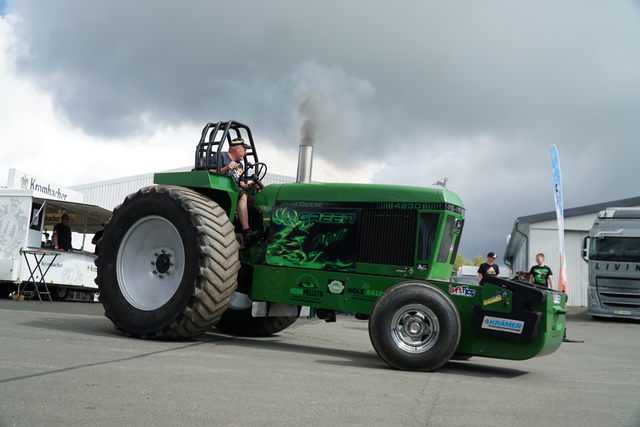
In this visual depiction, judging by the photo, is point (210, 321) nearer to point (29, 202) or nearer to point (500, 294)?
point (500, 294)

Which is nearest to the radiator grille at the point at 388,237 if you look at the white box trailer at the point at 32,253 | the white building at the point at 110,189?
the white box trailer at the point at 32,253

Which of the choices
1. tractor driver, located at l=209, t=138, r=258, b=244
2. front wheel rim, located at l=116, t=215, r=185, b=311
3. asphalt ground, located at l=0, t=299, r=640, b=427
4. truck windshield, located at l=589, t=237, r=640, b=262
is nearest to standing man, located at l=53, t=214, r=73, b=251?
asphalt ground, located at l=0, t=299, r=640, b=427

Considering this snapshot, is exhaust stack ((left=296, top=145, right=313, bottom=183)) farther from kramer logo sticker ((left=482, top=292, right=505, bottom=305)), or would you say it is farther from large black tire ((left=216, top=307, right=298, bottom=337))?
kramer logo sticker ((left=482, top=292, right=505, bottom=305))

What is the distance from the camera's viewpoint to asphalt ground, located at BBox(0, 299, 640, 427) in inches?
142

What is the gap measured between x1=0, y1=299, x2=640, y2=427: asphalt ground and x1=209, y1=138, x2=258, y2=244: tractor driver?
4.61 feet

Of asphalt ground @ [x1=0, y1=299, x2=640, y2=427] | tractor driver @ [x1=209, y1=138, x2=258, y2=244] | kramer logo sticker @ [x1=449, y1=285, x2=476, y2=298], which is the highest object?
tractor driver @ [x1=209, y1=138, x2=258, y2=244]

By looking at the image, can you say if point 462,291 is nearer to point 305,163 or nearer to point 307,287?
point 307,287

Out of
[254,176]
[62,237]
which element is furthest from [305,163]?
[62,237]

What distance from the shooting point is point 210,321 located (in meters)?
6.86

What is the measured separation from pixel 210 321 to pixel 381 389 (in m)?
2.65

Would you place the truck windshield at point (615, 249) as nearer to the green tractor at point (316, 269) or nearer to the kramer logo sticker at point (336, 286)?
the green tractor at point (316, 269)

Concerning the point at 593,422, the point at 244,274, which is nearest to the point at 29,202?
the point at 244,274

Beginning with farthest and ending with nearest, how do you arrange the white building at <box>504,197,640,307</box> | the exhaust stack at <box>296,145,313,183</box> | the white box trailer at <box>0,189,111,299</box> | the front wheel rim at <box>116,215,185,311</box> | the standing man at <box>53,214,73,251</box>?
the white building at <box>504,197,640,307</box>, the standing man at <box>53,214,73,251</box>, the white box trailer at <box>0,189,111,299</box>, the exhaust stack at <box>296,145,313,183</box>, the front wheel rim at <box>116,215,185,311</box>

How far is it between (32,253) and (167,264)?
22.8 feet
